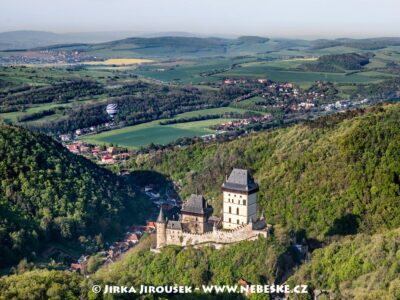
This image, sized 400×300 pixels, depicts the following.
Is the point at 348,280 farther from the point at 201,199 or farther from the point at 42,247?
the point at 42,247

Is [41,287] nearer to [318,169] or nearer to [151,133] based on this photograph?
[318,169]

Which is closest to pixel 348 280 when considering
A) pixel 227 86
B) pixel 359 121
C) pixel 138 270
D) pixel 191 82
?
pixel 138 270

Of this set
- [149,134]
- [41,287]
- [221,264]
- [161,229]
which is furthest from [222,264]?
[149,134]

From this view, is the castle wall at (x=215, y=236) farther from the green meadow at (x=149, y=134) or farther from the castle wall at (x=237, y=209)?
the green meadow at (x=149, y=134)

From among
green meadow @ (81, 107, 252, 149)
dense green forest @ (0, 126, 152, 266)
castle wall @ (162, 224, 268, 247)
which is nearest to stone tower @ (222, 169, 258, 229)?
castle wall @ (162, 224, 268, 247)

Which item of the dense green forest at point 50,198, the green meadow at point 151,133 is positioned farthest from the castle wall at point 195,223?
the green meadow at point 151,133

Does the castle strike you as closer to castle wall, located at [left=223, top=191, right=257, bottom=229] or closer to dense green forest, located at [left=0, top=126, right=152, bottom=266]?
castle wall, located at [left=223, top=191, right=257, bottom=229]
